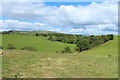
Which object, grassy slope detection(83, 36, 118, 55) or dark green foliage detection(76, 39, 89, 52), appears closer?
grassy slope detection(83, 36, 118, 55)

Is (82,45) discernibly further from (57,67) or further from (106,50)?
(57,67)

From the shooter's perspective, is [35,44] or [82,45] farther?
[35,44]

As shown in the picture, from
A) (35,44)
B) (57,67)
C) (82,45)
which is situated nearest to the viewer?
(57,67)

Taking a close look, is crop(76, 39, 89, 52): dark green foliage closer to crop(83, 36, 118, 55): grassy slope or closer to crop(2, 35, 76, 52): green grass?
crop(2, 35, 76, 52): green grass

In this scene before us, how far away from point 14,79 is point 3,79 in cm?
41

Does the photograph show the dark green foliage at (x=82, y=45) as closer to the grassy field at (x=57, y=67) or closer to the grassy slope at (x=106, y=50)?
the grassy slope at (x=106, y=50)

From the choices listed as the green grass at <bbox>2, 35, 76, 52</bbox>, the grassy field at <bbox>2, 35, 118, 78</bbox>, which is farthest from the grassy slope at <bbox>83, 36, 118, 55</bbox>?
the grassy field at <bbox>2, 35, 118, 78</bbox>

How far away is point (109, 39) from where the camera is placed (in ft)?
192

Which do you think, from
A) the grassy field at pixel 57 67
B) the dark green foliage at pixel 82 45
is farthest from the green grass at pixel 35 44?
the grassy field at pixel 57 67

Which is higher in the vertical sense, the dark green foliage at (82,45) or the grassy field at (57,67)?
the grassy field at (57,67)

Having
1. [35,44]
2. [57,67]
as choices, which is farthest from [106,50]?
[57,67]

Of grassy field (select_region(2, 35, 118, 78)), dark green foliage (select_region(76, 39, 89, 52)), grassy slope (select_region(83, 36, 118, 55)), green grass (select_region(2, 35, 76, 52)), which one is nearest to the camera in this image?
grassy field (select_region(2, 35, 118, 78))

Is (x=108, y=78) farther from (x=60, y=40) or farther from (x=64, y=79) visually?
(x=60, y=40)

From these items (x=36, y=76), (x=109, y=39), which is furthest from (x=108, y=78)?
(x=109, y=39)
